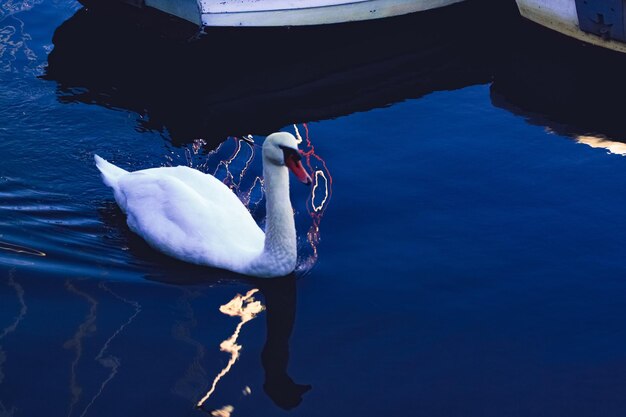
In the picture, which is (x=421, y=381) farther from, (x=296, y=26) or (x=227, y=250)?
(x=296, y=26)

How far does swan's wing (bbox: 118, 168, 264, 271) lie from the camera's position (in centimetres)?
781

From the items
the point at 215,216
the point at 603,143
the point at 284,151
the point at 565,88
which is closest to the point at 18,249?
the point at 215,216

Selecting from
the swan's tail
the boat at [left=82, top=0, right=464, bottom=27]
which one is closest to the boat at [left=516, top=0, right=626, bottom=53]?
the boat at [left=82, top=0, right=464, bottom=27]

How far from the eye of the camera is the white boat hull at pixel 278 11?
11.8 m

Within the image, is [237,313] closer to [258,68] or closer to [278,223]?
[278,223]

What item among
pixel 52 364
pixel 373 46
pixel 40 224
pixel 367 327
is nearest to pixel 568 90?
pixel 373 46

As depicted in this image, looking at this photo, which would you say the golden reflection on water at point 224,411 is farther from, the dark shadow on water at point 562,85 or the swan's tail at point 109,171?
the dark shadow on water at point 562,85

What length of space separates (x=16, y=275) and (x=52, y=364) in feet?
4.00

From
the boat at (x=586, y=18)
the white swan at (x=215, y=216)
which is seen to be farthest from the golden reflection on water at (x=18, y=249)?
the boat at (x=586, y=18)

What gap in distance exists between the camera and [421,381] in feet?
21.8

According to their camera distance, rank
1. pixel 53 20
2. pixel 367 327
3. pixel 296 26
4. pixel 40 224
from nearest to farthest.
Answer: pixel 367 327, pixel 40 224, pixel 296 26, pixel 53 20

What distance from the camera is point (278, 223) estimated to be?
7633 millimetres

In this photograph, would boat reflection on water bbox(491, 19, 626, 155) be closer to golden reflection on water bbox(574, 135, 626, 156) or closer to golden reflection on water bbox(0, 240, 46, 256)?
golden reflection on water bbox(574, 135, 626, 156)

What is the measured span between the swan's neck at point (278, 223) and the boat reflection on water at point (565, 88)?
3.92 m
